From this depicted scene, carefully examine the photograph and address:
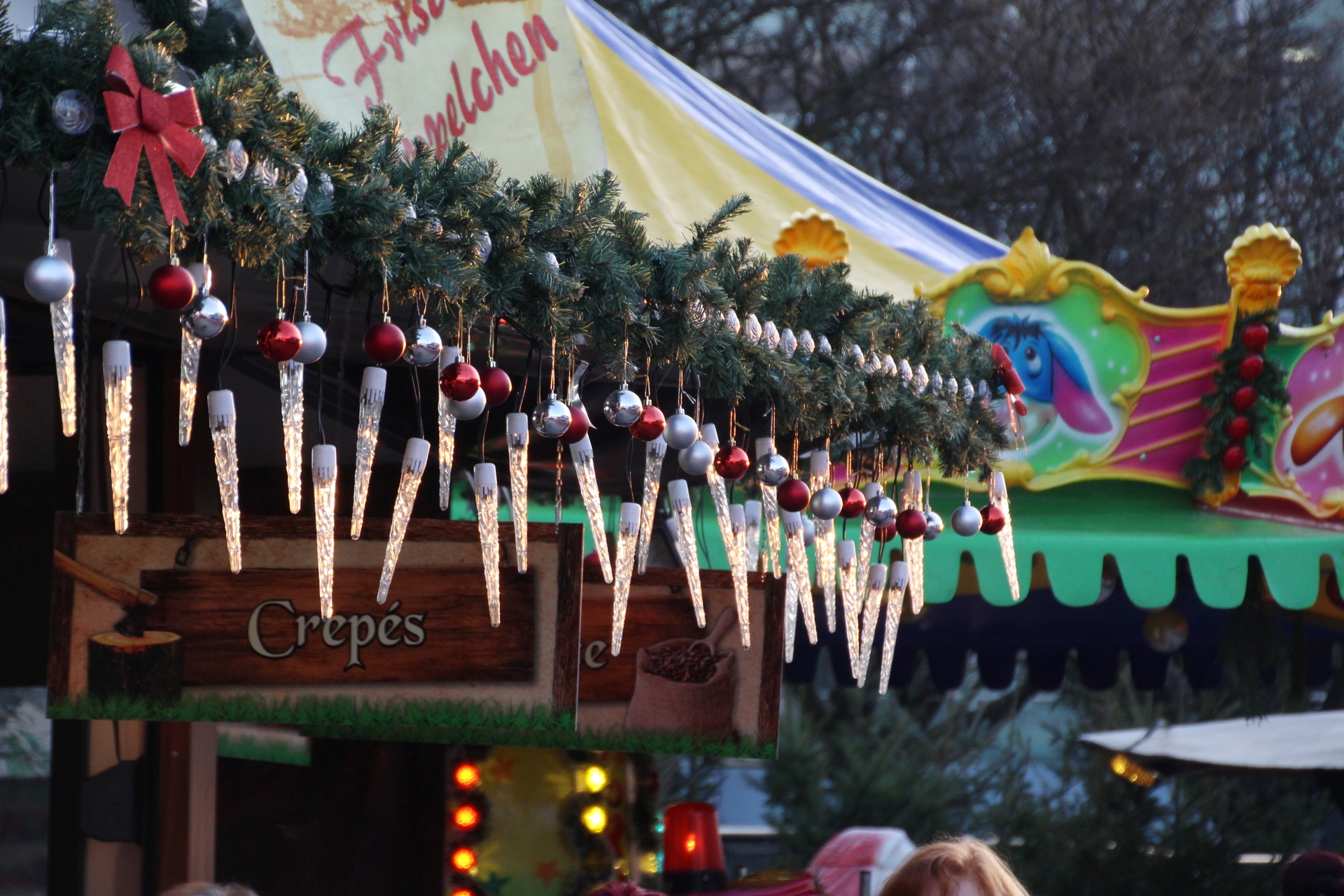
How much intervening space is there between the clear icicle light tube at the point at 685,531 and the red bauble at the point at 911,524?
21.2 inches

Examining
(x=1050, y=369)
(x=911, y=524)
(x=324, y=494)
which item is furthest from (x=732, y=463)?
(x=1050, y=369)

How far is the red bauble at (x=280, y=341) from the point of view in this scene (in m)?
1.99

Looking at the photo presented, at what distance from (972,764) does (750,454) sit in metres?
7.89

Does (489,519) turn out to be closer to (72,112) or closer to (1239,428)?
(72,112)

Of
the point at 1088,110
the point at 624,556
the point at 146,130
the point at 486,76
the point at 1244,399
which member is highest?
the point at 1088,110

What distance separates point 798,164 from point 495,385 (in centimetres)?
390

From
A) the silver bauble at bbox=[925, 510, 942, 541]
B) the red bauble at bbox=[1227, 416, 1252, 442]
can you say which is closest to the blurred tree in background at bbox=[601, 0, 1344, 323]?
the red bauble at bbox=[1227, 416, 1252, 442]

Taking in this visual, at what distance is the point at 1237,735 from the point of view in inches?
343

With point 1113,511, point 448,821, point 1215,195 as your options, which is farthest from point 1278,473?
point 1215,195

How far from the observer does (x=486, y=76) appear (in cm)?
399

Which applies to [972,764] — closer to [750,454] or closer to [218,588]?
[750,454]

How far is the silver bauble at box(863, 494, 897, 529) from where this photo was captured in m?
3.13

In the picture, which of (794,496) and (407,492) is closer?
(407,492)

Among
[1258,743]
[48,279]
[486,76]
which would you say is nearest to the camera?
[48,279]
